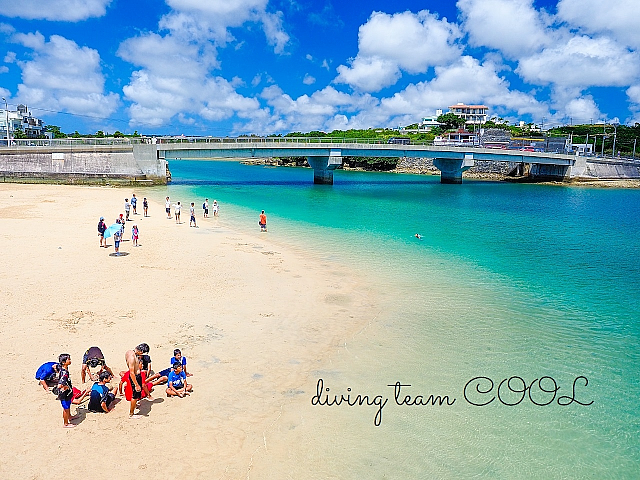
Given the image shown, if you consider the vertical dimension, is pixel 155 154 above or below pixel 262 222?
above

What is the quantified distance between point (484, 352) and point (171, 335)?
356 inches

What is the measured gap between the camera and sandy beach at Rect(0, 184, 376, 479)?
28.2 ft

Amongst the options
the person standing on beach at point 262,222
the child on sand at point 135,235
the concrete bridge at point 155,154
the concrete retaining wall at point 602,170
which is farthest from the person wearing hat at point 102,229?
the concrete retaining wall at point 602,170

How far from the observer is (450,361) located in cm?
1280

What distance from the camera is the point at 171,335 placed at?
13469 millimetres

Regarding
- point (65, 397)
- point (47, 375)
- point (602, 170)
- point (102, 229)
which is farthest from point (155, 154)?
point (602, 170)

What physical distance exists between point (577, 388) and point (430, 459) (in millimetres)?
5222

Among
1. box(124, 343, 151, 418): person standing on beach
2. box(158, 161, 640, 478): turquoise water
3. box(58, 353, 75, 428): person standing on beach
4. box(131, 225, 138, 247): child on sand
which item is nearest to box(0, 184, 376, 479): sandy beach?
box(58, 353, 75, 428): person standing on beach

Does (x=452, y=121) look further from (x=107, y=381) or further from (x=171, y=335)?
(x=107, y=381)

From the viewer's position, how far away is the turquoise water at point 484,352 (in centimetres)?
908

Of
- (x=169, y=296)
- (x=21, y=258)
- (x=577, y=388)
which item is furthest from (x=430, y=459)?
(x=21, y=258)

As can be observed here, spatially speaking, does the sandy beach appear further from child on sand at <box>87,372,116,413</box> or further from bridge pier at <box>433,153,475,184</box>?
bridge pier at <box>433,153,475,184</box>

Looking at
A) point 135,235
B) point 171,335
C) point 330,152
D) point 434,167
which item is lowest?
point 171,335

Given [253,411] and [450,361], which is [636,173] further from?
[253,411]
